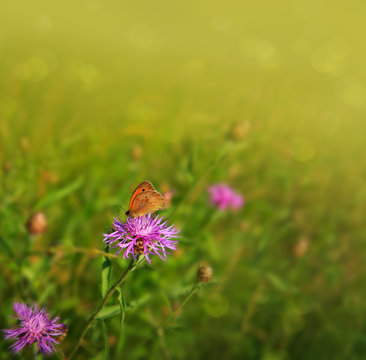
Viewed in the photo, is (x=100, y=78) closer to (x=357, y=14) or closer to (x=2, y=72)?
(x=2, y=72)

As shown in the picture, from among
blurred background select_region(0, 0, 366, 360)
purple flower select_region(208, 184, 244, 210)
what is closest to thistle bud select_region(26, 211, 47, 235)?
blurred background select_region(0, 0, 366, 360)

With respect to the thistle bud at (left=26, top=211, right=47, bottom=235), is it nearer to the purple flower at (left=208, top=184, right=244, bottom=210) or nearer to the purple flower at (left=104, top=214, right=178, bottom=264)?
the purple flower at (left=104, top=214, right=178, bottom=264)

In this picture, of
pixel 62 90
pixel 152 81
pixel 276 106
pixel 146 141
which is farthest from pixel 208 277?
pixel 152 81

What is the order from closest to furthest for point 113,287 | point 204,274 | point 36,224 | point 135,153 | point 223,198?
1. point 113,287
2. point 204,274
3. point 36,224
4. point 135,153
5. point 223,198

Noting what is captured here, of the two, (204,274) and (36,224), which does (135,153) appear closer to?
(36,224)

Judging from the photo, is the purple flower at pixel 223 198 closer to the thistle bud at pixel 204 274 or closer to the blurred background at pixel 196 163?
the blurred background at pixel 196 163

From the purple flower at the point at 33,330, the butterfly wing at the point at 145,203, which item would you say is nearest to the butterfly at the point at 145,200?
the butterfly wing at the point at 145,203

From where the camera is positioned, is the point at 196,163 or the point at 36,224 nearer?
the point at 36,224

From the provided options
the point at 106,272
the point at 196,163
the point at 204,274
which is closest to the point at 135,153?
the point at 196,163
